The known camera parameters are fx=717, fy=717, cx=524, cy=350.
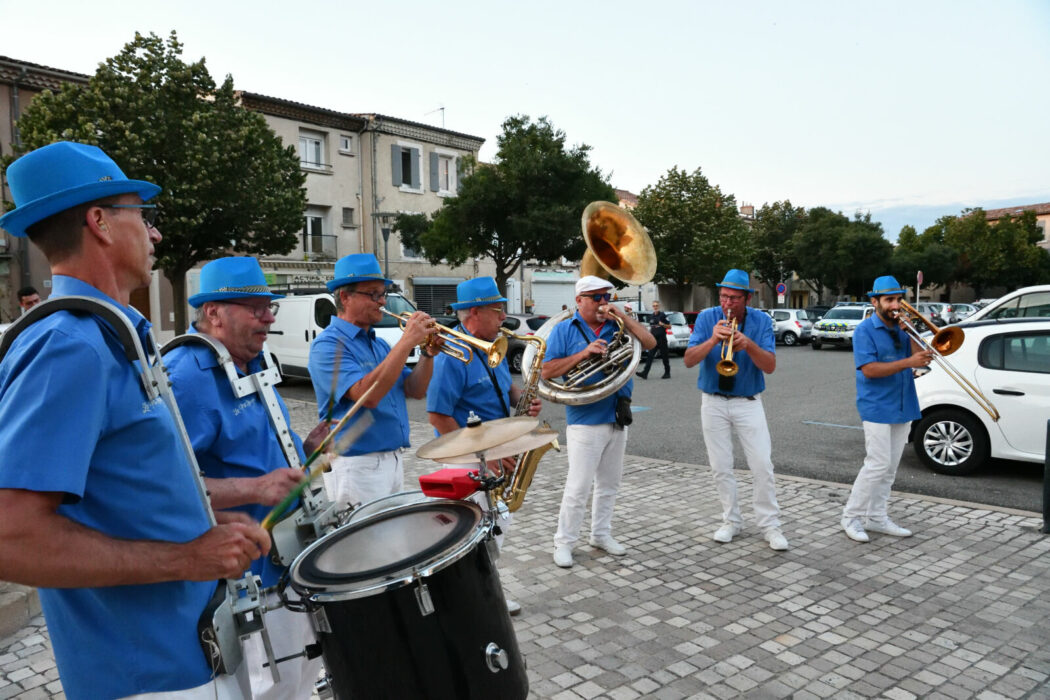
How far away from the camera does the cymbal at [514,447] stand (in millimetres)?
2991

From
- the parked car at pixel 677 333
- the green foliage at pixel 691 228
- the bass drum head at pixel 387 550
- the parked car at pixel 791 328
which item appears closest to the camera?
the bass drum head at pixel 387 550

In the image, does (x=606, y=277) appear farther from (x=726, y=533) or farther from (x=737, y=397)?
(x=726, y=533)

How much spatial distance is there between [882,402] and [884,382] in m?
0.16

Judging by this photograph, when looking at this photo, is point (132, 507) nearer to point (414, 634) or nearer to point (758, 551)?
point (414, 634)

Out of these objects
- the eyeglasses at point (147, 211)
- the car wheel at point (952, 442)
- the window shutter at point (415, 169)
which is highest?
the window shutter at point (415, 169)

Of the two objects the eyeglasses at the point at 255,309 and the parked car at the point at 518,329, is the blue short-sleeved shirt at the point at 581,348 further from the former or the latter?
the parked car at the point at 518,329

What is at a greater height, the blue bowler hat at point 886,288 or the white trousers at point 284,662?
the blue bowler hat at point 886,288

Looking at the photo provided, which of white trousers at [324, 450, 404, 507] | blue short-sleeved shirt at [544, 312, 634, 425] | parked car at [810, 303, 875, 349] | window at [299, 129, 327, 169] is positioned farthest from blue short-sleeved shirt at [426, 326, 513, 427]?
window at [299, 129, 327, 169]

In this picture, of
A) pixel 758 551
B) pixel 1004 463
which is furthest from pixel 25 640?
pixel 1004 463

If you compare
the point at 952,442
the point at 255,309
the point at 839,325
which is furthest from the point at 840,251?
the point at 255,309

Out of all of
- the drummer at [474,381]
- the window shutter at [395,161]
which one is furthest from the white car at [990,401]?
the window shutter at [395,161]

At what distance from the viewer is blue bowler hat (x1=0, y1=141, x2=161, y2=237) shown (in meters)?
1.68

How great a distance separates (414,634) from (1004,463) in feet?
28.0

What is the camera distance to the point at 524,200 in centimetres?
2423
